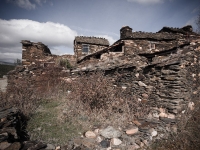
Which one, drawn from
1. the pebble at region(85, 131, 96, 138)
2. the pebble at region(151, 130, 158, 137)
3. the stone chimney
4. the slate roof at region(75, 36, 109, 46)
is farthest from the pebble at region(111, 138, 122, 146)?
the slate roof at region(75, 36, 109, 46)

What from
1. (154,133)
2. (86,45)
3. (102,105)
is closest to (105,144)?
(154,133)

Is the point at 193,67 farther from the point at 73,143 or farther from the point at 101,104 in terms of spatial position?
the point at 73,143

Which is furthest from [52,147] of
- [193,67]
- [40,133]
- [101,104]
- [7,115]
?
[193,67]

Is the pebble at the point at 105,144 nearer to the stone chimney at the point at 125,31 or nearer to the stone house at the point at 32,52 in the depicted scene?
the stone house at the point at 32,52

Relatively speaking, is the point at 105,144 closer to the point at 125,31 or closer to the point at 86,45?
the point at 125,31

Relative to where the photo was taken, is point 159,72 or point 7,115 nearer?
point 7,115

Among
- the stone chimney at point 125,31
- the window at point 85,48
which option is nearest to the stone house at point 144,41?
the stone chimney at point 125,31

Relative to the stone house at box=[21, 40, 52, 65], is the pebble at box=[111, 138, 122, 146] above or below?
below

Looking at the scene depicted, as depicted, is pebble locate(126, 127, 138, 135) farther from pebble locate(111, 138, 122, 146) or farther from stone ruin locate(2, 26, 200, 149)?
pebble locate(111, 138, 122, 146)

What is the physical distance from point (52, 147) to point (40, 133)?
68 cm

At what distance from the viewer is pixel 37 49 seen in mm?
11758

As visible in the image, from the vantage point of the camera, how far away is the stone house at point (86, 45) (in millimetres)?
16234

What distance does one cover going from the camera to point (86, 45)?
16.6m

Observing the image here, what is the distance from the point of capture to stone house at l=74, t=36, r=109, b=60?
16234mm
